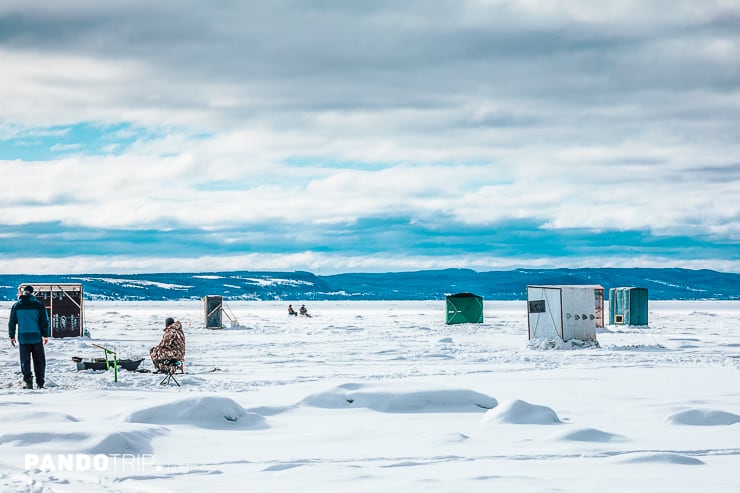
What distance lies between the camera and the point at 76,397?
13.8 m

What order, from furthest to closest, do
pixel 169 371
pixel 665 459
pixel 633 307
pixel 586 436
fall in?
pixel 633 307, pixel 169 371, pixel 586 436, pixel 665 459

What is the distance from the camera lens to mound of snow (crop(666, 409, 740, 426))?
11025 mm

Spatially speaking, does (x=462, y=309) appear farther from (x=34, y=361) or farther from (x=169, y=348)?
(x=34, y=361)

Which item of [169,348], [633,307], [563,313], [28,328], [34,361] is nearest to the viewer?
[28,328]

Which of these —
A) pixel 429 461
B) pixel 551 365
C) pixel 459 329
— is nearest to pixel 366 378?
pixel 551 365

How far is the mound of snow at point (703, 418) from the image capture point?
36.2 ft

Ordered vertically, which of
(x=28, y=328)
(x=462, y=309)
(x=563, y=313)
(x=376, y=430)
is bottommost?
(x=462, y=309)

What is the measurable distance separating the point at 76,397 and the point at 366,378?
5739 millimetres

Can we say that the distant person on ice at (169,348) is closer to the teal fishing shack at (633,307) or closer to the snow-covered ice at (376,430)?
the snow-covered ice at (376,430)

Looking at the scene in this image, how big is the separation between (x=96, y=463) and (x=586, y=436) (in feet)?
16.1

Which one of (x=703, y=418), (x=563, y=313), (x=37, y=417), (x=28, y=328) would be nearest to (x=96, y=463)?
(x=37, y=417)

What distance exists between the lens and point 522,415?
1112 centimetres

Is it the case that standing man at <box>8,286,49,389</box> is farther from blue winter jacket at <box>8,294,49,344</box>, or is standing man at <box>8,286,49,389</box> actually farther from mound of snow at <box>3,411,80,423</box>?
mound of snow at <box>3,411,80,423</box>

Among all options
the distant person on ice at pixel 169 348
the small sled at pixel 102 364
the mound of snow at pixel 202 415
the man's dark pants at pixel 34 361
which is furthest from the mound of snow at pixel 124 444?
the small sled at pixel 102 364
